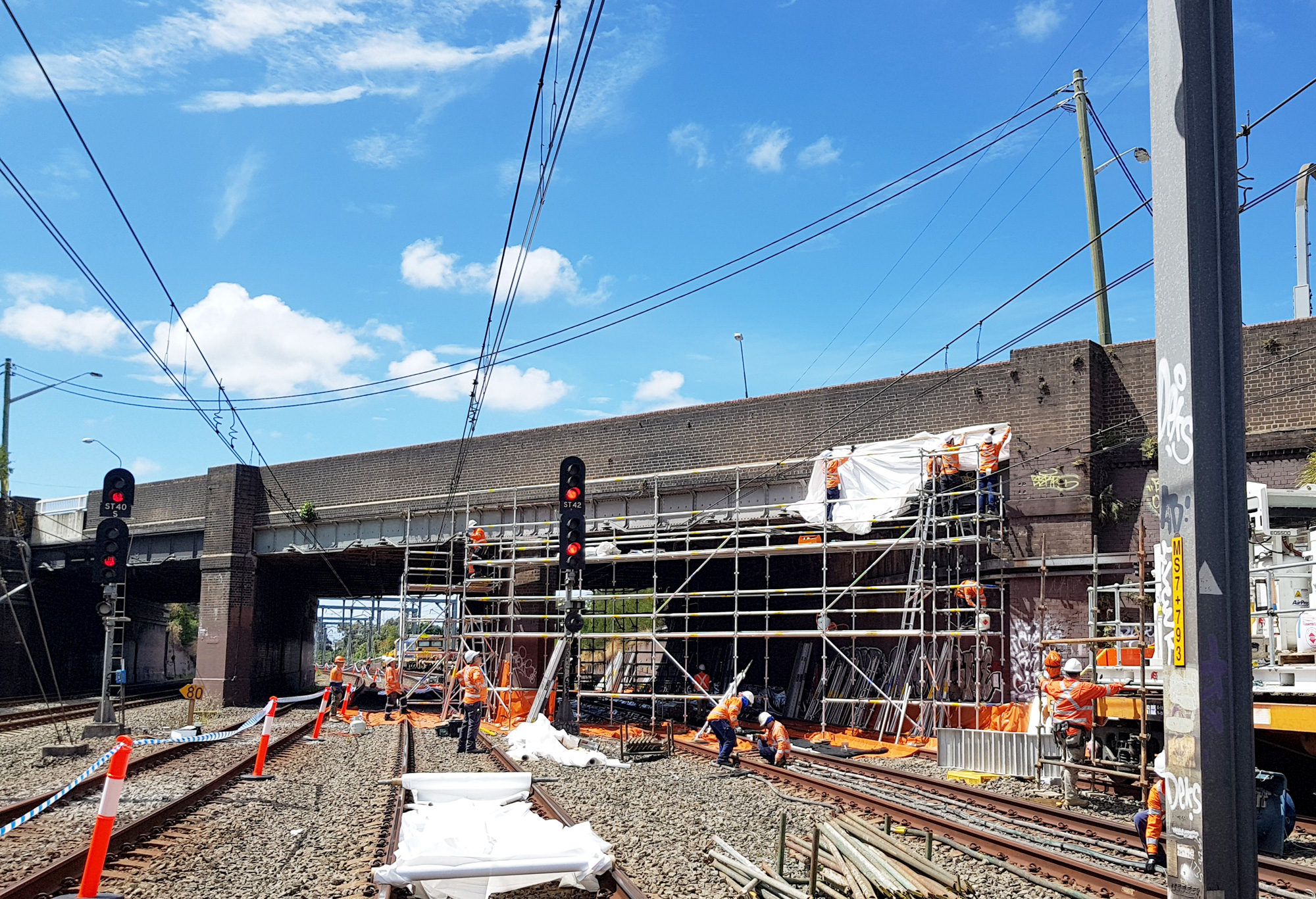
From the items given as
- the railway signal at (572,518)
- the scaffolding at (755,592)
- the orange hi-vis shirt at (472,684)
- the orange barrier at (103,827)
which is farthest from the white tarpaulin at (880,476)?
the orange barrier at (103,827)

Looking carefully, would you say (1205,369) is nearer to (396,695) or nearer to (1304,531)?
(1304,531)

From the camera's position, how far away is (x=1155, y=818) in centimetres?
827

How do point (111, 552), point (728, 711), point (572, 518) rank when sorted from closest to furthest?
point (728, 711), point (572, 518), point (111, 552)

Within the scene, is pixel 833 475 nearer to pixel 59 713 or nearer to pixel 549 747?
pixel 549 747

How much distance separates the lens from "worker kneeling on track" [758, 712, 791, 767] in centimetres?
1495

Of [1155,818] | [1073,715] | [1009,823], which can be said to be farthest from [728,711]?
[1155,818]

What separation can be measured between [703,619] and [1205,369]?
85.3 ft

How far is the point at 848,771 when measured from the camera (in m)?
15.0

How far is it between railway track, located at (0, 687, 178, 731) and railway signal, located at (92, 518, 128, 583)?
238 inches

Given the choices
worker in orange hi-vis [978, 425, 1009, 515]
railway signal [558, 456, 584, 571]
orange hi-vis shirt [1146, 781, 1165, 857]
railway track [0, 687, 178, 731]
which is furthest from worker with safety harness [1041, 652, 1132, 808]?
railway track [0, 687, 178, 731]

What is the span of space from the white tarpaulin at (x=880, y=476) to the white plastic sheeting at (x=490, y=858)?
1247 cm

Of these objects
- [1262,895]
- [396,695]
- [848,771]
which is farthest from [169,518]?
[1262,895]

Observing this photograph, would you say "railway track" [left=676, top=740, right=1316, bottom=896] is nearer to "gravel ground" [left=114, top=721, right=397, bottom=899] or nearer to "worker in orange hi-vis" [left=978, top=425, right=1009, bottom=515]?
"gravel ground" [left=114, top=721, right=397, bottom=899]

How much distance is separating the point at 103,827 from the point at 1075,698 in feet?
31.9
